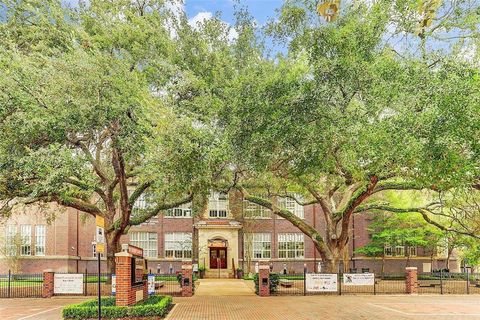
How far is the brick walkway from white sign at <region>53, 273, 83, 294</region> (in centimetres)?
556

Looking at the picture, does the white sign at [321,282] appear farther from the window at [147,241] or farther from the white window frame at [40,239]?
the white window frame at [40,239]

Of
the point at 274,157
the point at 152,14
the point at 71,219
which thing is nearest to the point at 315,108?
the point at 274,157

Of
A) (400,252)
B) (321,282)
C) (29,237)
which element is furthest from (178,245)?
(321,282)

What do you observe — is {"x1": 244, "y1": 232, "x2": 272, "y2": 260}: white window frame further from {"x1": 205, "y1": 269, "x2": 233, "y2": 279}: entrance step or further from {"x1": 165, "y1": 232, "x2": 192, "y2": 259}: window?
{"x1": 165, "y1": 232, "x2": 192, "y2": 259}: window

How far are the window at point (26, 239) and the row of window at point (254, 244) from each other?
8907mm

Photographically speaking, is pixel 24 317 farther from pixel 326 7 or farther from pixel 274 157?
pixel 326 7

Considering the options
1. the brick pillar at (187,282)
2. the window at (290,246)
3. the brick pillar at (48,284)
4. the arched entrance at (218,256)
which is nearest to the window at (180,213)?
the arched entrance at (218,256)

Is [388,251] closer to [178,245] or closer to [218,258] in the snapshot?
[218,258]

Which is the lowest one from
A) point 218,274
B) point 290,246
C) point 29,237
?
point 218,274

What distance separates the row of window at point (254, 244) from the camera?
4972 cm

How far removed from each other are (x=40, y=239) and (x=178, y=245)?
12.3m

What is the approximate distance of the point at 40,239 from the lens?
47.2m

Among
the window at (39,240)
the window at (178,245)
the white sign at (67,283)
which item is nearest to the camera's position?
the white sign at (67,283)

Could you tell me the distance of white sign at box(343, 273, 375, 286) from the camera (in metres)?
28.3
